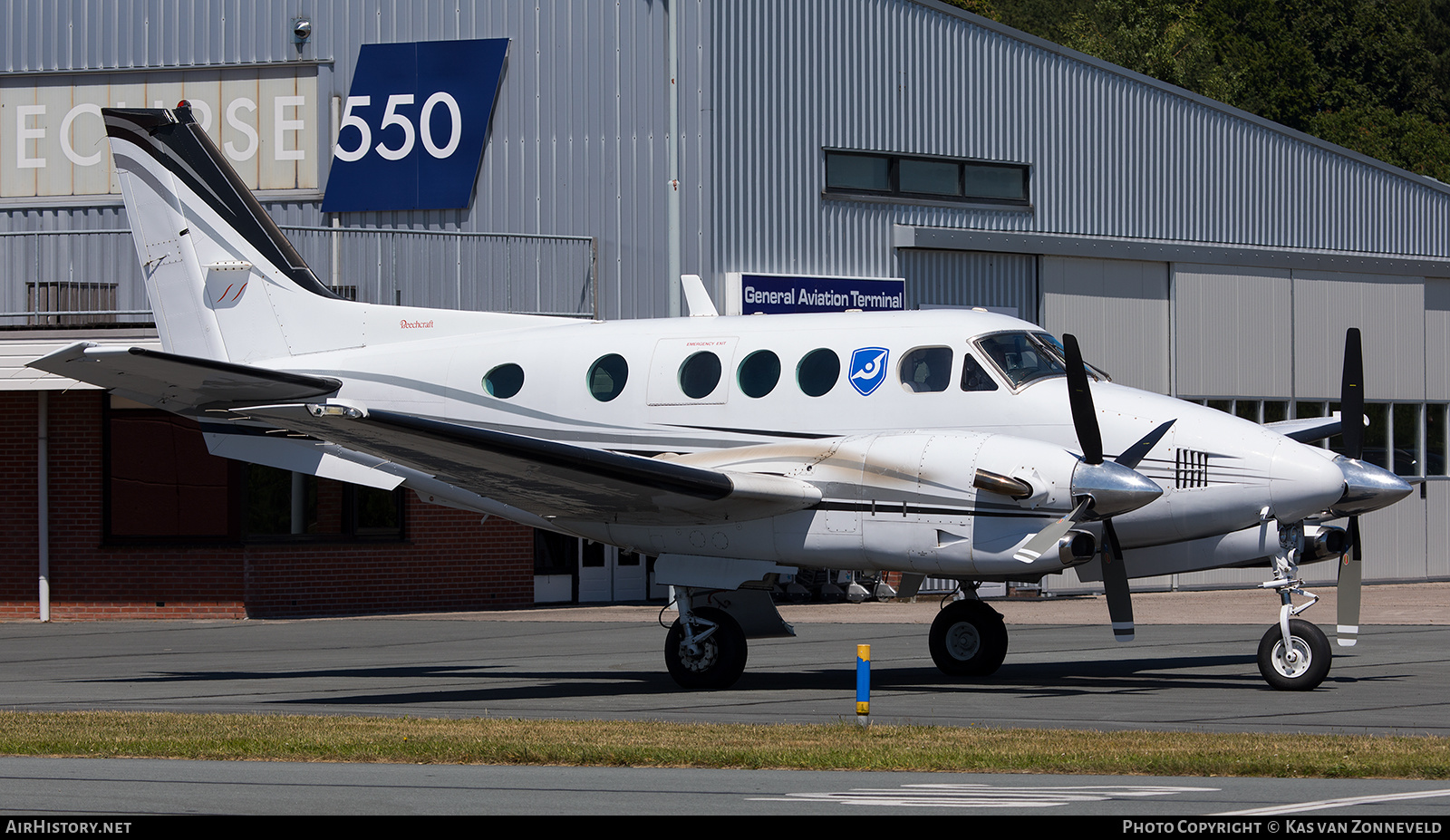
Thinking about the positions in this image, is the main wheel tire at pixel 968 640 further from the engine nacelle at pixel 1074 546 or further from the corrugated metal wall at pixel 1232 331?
the corrugated metal wall at pixel 1232 331

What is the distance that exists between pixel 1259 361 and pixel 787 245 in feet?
37.7

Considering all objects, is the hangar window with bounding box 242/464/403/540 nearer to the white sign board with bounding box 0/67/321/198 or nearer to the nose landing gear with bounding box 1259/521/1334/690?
the white sign board with bounding box 0/67/321/198

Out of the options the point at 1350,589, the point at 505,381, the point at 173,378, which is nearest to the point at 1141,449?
the point at 1350,589

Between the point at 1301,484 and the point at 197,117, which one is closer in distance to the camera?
the point at 1301,484

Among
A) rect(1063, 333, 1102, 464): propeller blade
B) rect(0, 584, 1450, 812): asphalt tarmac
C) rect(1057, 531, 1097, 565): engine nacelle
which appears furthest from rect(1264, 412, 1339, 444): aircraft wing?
rect(1057, 531, 1097, 565): engine nacelle

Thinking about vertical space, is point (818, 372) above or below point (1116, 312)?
below

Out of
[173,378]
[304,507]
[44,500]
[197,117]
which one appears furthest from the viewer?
[197,117]

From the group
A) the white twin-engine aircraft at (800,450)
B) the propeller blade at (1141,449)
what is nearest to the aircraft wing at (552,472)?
the white twin-engine aircraft at (800,450)

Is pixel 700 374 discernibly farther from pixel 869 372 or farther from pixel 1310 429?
pixel 1310 429

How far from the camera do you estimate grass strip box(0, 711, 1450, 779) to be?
10742mm

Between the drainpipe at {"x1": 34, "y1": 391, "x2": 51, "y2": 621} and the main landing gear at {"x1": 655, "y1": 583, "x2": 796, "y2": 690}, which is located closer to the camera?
the main landing gear at {"x1": 655, "y1": 583, "x2": 796, "y2": 690}

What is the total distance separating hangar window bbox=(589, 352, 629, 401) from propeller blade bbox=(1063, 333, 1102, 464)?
464 cm

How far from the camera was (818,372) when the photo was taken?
16.4 m

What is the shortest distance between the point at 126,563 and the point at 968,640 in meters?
16.6
